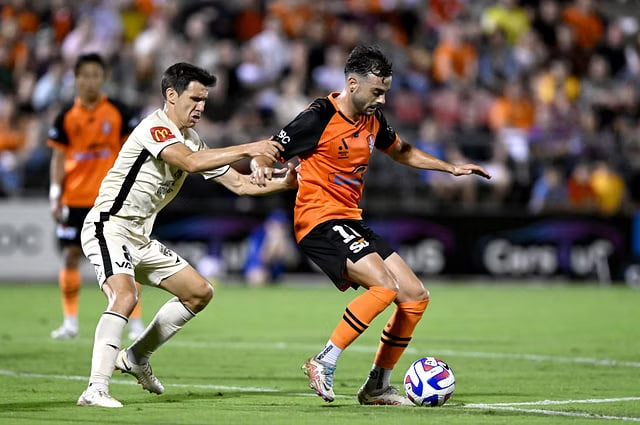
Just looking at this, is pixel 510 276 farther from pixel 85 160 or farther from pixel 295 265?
pixel 85 160

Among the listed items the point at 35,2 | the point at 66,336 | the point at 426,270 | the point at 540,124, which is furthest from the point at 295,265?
the point at 66,336

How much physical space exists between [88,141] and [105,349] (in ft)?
17.7

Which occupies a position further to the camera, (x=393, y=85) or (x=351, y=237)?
(x=393, y=85)

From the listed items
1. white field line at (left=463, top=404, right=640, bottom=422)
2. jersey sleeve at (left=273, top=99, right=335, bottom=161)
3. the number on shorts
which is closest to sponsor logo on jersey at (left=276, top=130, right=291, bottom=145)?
jersey sleeve at (left=273, top=99, right=335, bottom=161)

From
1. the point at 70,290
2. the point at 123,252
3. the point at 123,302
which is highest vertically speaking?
the point at 123,252

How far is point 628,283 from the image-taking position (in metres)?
23.4

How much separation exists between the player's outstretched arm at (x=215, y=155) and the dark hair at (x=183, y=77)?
0.61m

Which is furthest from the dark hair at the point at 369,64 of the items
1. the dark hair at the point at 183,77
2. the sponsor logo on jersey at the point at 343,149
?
the dark hair at the point at 183,77

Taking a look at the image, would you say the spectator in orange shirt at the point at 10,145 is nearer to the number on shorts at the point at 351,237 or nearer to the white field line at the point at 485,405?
Result: the white field line at the point at 485,405

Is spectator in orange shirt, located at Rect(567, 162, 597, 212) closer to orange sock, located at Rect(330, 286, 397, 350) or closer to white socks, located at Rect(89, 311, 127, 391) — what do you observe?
orange sock, located at Rect(330, 286, 397, 350)

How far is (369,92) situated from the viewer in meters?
8.29

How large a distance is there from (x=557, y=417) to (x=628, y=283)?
55.1 feet

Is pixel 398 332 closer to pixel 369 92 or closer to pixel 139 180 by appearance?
pixel 369 92

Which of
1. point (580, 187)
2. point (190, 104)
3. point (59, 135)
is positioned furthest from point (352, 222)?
point (580, 187)
